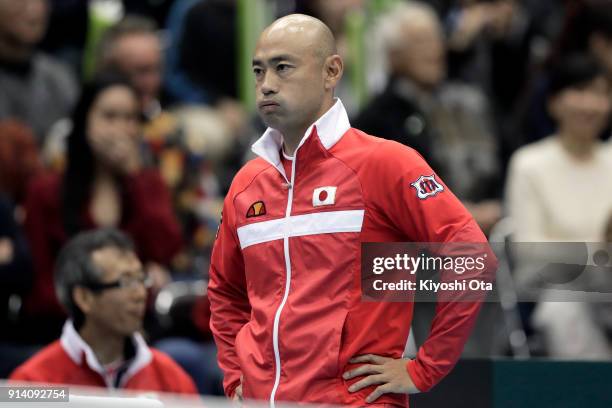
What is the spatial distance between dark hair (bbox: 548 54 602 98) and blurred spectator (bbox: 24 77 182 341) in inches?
87.3

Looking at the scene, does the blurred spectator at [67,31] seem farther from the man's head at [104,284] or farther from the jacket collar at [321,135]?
the jacket collar at [321,135]

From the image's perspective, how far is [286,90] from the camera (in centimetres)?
381

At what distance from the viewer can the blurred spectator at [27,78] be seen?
25.6 ft

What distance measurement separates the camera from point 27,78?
7.96 meters

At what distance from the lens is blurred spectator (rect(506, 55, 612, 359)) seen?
276 inches

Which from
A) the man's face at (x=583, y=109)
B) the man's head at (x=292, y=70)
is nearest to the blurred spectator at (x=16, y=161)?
the man's face at (x=583, y=109)

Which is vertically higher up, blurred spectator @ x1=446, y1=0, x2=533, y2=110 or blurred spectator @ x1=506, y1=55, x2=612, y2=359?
blurred spectator @ x1=446, y1=0, x2=533, y2=110

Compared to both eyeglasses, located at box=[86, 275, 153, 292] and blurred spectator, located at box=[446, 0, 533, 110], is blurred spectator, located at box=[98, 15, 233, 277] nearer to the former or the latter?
blurred spectator, located at box=[446, 0, 533, 110]

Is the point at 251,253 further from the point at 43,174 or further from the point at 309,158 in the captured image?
the point at 43,174

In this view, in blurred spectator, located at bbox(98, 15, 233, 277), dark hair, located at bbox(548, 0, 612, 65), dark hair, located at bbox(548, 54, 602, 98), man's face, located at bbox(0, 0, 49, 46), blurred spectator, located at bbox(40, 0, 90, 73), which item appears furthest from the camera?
blurred spectator, located at bbox(40, 0, 90, 73)

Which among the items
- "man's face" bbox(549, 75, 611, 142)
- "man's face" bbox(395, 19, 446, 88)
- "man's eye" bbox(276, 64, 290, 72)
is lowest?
"man's eye" bbox(276, 64, 290, 72)

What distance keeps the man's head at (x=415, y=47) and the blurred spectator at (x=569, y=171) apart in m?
0.68

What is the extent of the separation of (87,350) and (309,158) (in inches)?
Answer: 67.1

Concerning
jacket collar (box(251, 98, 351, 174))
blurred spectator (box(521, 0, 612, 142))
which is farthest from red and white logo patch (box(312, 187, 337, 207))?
blurred spectator (box(521, 0, 612, 142))
